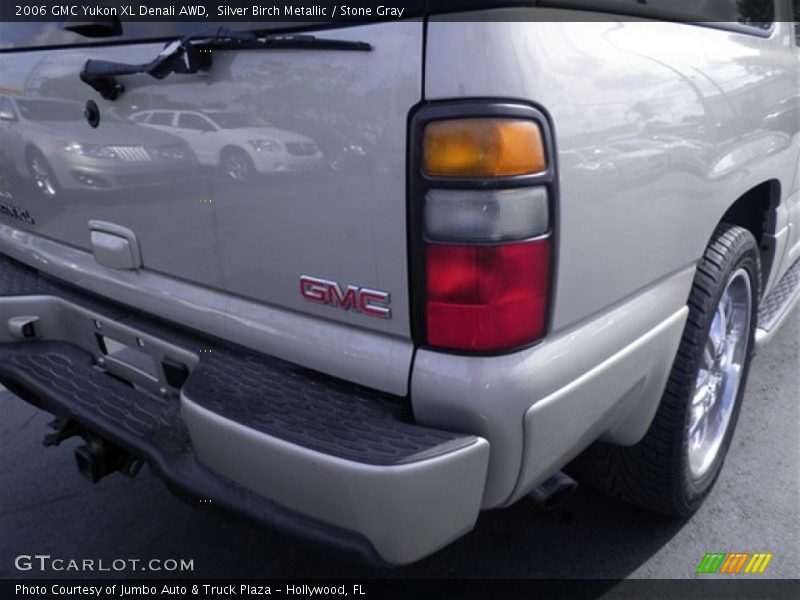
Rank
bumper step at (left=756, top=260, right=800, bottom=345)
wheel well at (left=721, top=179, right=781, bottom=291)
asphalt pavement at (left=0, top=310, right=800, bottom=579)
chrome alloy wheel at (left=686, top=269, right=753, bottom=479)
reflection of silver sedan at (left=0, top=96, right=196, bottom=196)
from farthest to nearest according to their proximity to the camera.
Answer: bumper step at (left=756, top=260, right=800, bottom=345) → wheel well at (left=721, top=179, right=781, bottom=291) → chrome alloy wheel at (left=686, top=269, right=753, bottom=479) → asphalt pavement at (left=0, top=310, right=800, bottom=579) → reflection of silver sedan at (left=0, top=96, right=196, bottom=196)

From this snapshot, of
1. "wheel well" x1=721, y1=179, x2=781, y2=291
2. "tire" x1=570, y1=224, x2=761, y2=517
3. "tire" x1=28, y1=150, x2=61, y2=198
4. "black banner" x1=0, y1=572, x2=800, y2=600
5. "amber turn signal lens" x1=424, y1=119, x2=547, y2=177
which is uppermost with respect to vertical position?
"amber turn signal lens" x1=424, y1=119, x2=547, y2=177

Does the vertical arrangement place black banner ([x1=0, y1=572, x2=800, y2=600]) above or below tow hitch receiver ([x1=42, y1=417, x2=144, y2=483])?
below

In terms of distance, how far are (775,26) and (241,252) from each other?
2.03m

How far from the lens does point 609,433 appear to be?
204 centimetres

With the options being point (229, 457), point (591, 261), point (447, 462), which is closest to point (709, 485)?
point (591, 261)

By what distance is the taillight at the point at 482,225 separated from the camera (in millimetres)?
1422

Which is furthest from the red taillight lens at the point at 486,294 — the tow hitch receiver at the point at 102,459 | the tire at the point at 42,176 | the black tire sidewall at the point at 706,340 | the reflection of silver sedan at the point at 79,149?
the tire at the point at 42,176

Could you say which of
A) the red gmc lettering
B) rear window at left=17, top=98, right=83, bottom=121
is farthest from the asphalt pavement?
rear window at left=17, top=98, right=83, bottom=121

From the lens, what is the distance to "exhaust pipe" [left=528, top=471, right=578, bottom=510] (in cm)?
191

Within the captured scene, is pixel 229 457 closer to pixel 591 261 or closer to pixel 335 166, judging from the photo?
pixel 335 166

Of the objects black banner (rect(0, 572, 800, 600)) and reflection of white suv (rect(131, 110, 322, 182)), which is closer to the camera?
reflection of white suv (rect(131, 110, 322, 182))

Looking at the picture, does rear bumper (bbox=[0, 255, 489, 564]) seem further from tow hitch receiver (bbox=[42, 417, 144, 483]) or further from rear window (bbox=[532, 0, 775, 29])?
rear window (bbox=[532, 0, 775, 29])

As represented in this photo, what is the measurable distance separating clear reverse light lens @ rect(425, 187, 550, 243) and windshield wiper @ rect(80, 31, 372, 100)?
1.19 feet

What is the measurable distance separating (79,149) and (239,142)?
72 centimetres
